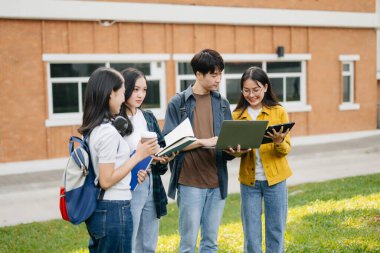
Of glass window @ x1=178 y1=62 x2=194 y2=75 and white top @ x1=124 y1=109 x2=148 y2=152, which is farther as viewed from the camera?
glass window @ x1=178 y1=62 x2=194 y2=75

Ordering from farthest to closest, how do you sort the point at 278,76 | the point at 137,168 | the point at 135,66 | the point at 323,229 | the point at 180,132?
the point at 278,76, the point at 135,66, the point at 323,229, the point at 180,132, the point at 137,168

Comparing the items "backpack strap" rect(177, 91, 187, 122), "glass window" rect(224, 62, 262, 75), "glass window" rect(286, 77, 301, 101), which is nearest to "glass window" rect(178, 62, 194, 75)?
"glass window" rect(224, 62, 262, 75)

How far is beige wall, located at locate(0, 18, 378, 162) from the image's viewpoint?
12.7 meters

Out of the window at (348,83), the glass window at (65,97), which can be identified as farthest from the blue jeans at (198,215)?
the window at (348,83)

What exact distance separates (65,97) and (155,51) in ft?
9.30

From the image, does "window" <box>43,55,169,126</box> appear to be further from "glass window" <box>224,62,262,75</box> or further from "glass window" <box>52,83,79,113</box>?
"glass window" <box>224,62,262,75</box>

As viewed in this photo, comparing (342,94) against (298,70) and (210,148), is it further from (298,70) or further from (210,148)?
(210,148)

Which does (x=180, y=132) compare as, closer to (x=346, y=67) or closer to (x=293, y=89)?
(x=293, y=89)

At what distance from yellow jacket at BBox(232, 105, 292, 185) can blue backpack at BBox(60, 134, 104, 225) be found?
67.2 inches

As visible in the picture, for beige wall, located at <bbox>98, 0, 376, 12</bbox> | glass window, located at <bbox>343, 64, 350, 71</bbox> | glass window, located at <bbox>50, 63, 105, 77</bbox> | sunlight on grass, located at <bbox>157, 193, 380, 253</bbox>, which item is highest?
beige wall, located at <bbox>98, 0, 376, 12</bbox>

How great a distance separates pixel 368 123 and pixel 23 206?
44.9ft

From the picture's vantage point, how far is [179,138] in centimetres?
401

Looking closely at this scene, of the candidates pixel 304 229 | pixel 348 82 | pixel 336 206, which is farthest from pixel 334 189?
pixel 348 82

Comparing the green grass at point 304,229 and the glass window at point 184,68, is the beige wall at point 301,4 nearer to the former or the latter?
the glass window at point 184,68
